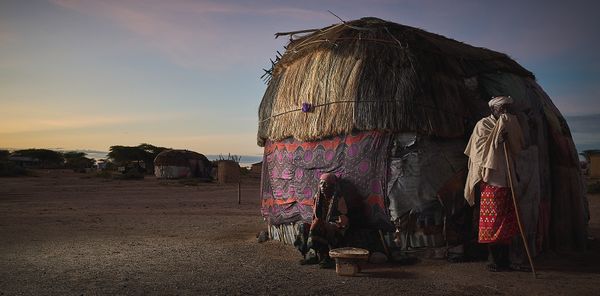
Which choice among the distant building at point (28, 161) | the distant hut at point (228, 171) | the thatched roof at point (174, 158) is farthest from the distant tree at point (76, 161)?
the distant hut at point (228, 171)

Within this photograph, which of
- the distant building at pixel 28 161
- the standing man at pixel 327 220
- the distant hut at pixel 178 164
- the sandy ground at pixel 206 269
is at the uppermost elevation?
the distant building at pixel 28 161

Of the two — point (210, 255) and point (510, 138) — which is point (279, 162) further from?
point (510, 138)

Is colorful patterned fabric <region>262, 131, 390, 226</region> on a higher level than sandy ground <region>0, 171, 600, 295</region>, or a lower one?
higher

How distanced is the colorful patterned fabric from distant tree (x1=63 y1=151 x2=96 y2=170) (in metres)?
47.9

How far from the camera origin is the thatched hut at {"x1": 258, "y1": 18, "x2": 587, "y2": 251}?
6.08 metres

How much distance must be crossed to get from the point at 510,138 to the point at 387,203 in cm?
179

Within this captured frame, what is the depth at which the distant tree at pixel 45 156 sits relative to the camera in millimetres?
56297

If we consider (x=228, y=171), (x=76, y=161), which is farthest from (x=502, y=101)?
(x=76, y=161)

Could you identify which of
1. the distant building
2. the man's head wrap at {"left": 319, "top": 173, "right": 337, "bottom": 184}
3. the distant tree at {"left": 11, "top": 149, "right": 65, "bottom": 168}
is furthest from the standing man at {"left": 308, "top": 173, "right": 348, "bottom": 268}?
the distant building

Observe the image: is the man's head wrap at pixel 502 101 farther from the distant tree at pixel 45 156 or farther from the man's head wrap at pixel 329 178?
the distant tree at pixel 45 156

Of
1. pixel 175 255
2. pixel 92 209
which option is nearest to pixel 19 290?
pixel 175 255

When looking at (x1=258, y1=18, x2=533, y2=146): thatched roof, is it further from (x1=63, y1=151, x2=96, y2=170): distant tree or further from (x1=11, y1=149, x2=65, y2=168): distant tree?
(x1=11, y1=149, x2=65, y2=168): distant tree

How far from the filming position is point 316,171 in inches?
276

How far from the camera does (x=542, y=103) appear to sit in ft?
23.9
